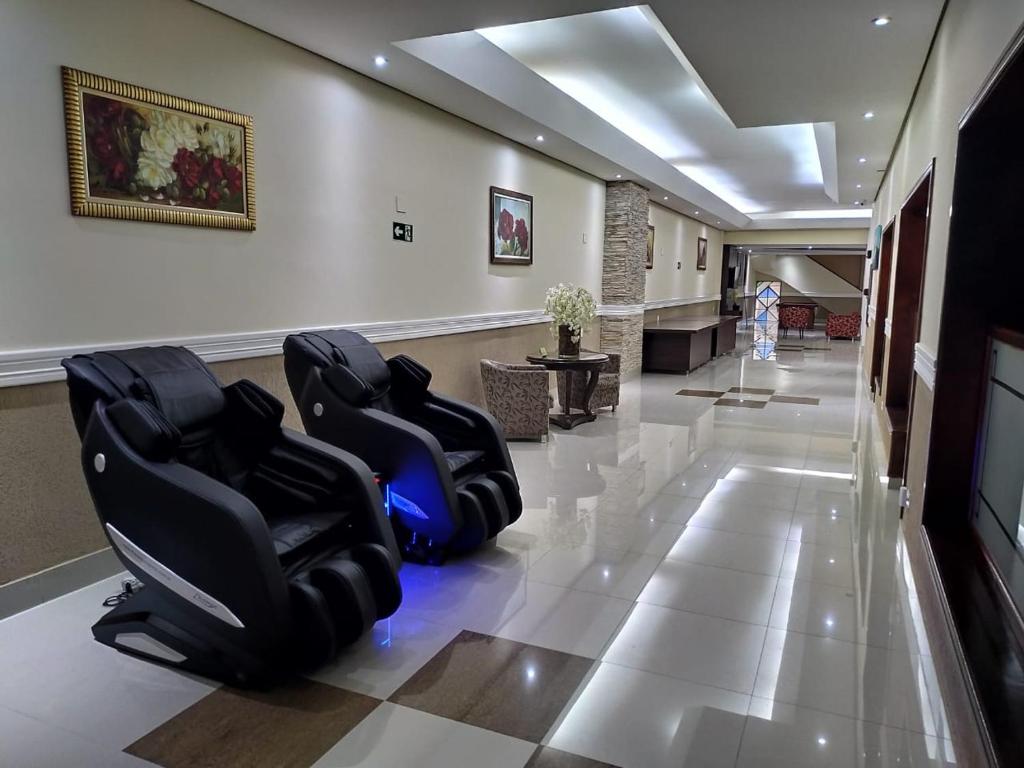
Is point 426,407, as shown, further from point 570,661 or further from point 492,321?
point 492,321

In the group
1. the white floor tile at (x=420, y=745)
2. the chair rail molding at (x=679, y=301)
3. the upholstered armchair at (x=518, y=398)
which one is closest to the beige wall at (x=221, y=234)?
the upholstered armchair at (x=518, y=398)

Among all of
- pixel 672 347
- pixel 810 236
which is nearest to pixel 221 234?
pixel 672 347

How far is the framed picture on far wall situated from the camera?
15.4 m

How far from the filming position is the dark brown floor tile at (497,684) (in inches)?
89.0

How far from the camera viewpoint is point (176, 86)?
11.6 feet

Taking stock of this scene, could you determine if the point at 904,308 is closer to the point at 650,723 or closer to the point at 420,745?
the point at 650,723

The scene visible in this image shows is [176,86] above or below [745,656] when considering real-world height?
above

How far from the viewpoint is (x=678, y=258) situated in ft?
44.7

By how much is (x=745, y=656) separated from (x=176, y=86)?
367cm

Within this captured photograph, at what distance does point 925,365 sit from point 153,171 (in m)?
3.88

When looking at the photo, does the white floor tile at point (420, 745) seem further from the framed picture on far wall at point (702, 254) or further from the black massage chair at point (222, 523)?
the framed picture on far wall at point (702, 254)

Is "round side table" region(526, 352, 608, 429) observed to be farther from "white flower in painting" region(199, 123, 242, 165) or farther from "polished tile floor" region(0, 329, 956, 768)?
"white flower in painting" region(199, 123, 242, 165)

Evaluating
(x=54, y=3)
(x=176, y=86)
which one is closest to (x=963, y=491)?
(x=176, y=86)

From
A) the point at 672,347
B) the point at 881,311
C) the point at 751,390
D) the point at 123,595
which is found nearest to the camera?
the point at 123,595
